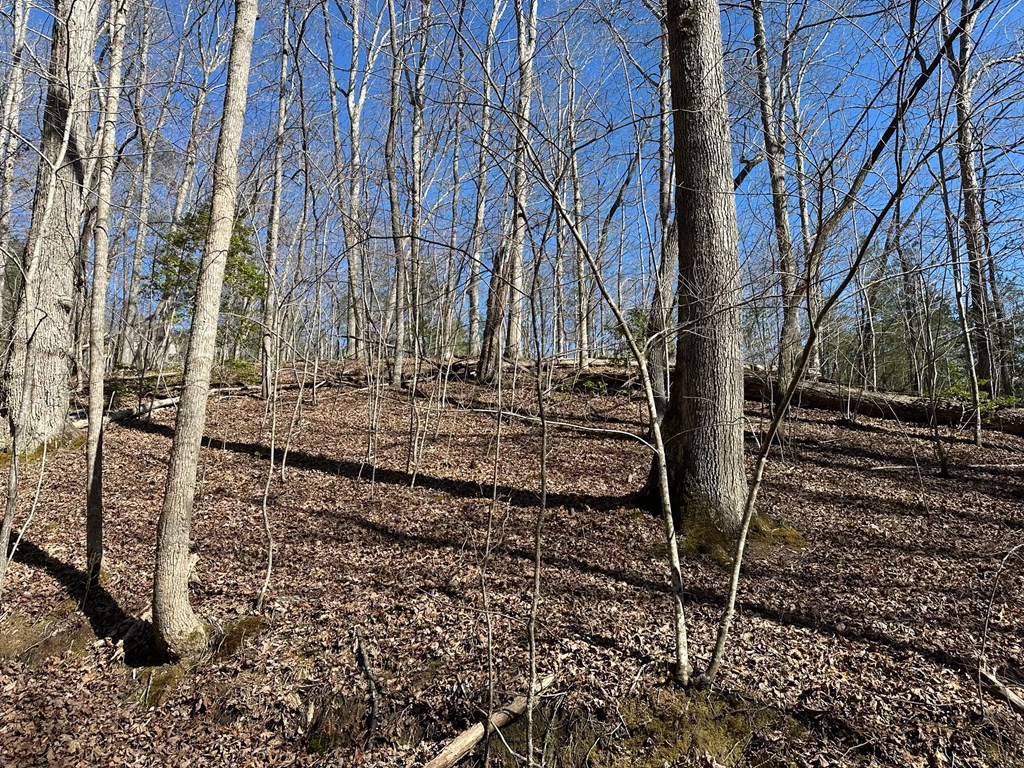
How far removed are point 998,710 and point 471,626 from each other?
2729 mm

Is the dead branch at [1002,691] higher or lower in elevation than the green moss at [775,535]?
lower

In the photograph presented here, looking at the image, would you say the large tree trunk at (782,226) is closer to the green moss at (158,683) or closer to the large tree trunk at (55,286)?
the green moss at (158,683)

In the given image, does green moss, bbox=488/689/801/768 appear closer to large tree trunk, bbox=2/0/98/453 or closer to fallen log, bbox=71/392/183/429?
large tree trunk, bbox=2/0/98/453

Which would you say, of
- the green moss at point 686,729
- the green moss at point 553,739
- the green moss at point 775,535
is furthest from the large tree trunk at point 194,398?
the green moss at point 775,535

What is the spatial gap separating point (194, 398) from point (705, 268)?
3.73 m

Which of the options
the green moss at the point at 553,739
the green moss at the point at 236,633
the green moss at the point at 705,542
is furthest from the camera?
the green moss at the point at 705,542

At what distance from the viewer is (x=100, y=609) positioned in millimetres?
3742

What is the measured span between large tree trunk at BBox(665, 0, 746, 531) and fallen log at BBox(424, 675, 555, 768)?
211 cm

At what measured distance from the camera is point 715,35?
442 cm

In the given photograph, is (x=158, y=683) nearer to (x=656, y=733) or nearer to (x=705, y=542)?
(x=656, y=733)

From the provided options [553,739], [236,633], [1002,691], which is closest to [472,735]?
[553,739]

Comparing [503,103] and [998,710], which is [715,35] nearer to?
[503,103]

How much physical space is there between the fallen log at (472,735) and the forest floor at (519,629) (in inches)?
3.5

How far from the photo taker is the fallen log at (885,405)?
7930 millimetres
